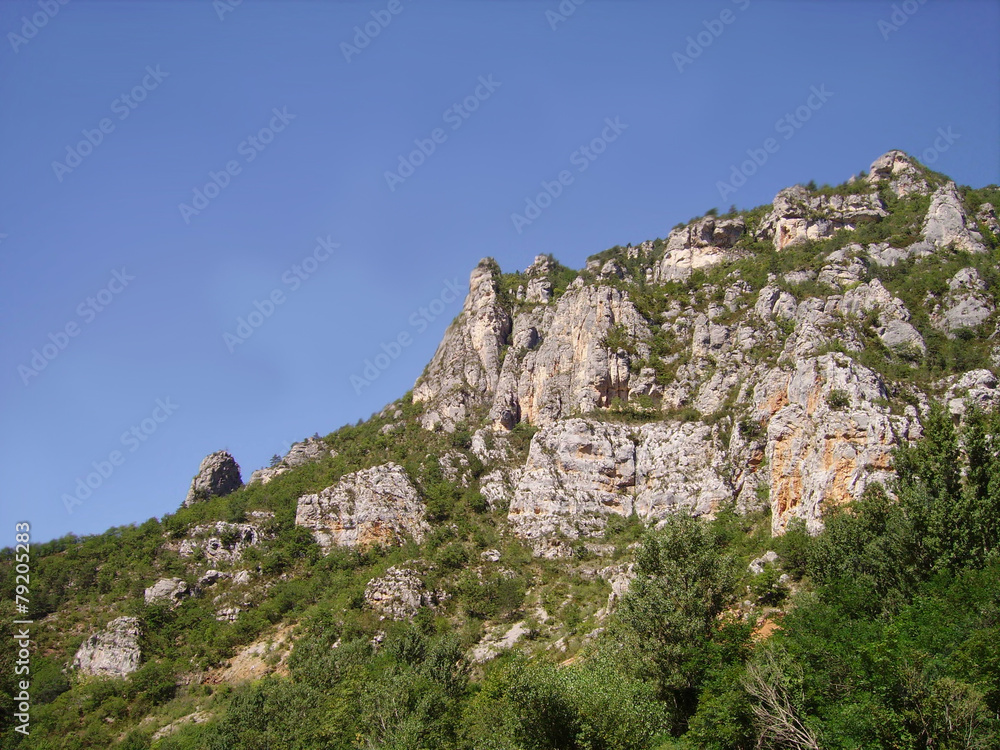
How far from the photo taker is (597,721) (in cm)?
2897

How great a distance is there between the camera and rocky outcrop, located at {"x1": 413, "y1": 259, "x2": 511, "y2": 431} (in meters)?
91.1

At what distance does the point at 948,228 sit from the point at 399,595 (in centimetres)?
7178

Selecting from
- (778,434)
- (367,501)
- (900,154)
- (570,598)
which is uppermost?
(900,154)

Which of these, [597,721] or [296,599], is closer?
[597,721]

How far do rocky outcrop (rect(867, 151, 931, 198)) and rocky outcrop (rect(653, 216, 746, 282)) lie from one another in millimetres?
20332

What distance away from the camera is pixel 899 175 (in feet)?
317

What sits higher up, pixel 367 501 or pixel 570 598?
pixel 367 501

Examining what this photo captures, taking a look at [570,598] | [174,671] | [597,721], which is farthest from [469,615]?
[597,721]

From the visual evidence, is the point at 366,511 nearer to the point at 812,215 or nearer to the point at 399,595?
the point at 399,595

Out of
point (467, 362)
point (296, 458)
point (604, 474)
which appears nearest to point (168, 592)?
point (296, 458)

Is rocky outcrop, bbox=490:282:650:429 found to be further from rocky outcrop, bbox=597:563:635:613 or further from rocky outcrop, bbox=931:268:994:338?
rocky outcrop, bbox=931:268:994:338

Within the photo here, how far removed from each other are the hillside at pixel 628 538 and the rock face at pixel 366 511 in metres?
0.34

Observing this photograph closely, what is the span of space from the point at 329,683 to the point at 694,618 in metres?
26.9

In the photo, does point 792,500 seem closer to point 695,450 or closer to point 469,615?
point 695,450
